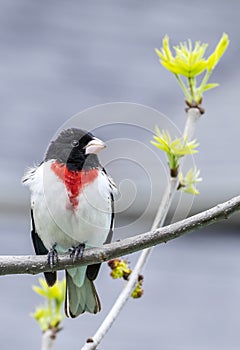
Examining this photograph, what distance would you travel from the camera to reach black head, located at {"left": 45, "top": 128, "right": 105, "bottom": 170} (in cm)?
160

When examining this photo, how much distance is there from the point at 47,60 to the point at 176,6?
1.60ft

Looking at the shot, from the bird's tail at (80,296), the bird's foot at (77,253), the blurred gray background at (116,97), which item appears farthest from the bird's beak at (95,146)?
the blurred gray background at (116,97)

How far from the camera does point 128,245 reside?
123 cm

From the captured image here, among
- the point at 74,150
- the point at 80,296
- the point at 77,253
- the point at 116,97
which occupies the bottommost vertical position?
the point at 80,296

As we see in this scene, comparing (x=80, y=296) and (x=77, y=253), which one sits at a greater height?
(x=77, y=253)

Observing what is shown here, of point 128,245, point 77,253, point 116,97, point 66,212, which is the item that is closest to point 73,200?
point 66,212

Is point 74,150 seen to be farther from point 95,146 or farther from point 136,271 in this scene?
point 136,271

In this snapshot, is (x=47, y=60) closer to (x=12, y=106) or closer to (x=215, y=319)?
(x=12, y=106)

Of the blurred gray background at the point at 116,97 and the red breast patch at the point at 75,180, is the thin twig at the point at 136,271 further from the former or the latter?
the blurred gray background at the point at 116,97

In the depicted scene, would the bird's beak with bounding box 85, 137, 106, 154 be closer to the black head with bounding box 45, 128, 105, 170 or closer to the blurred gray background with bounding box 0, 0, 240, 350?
the black head with bounding box 45, 128, 105, 170

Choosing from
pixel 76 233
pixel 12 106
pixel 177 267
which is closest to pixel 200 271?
pixel 177 267

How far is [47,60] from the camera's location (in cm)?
293

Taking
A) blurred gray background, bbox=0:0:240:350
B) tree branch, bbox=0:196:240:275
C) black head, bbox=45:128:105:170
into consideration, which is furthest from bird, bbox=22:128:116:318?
blurred gray background, bbox=0:0:240:350

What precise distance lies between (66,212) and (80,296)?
22 cm
